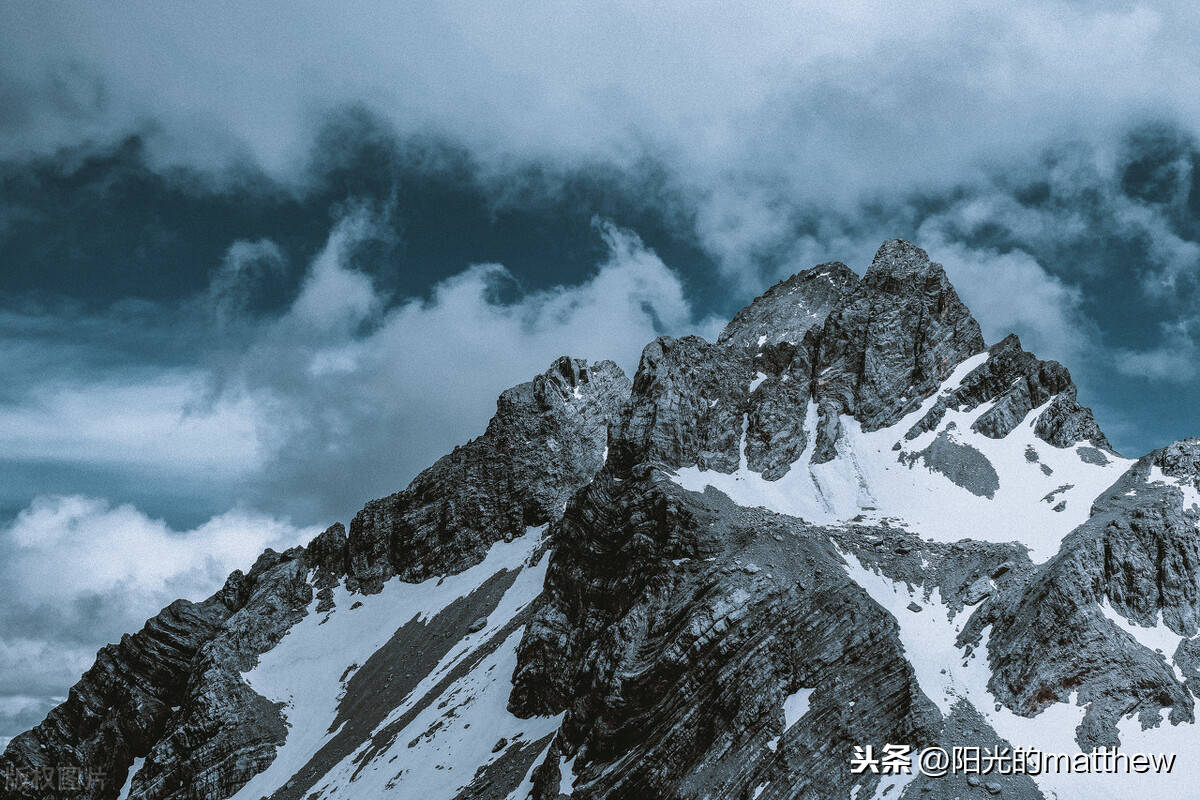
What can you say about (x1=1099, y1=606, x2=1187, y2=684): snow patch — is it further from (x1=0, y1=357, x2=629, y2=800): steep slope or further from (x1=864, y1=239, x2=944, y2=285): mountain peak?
(x1=0, y1=357, x2=629, y2=800): steep slope

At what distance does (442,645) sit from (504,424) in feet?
123

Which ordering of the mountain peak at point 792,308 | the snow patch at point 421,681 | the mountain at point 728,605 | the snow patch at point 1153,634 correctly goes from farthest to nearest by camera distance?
1. the mountain peak at point 792,308
2. the snow patch at point 421,681
3. the snow patch at point 1153,634
4. the mountain at point 728,605

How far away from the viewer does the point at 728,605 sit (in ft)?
189

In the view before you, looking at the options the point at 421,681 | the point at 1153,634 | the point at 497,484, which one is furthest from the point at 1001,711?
the point at 497,484

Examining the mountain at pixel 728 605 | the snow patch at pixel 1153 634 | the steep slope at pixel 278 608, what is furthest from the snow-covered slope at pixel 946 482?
the steep slope at pixel 278 608

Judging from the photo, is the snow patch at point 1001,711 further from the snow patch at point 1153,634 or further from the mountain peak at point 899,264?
the mountain peak at point 899,264

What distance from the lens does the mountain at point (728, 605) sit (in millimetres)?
52906

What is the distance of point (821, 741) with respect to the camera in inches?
2005

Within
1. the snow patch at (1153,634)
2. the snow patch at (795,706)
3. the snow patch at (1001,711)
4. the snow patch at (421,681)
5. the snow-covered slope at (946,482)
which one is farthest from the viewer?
the snow patch at (421,681)

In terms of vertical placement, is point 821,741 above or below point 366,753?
below

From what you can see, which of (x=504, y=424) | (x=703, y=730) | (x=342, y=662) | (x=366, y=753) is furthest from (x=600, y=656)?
(x=504, y=424)

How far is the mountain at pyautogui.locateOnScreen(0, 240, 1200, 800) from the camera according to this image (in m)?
52.9

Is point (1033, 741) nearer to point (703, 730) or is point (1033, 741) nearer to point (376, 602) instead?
Answer: point (703, 730)

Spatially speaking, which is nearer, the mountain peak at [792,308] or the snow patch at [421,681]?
the snow patch at [421,681]
